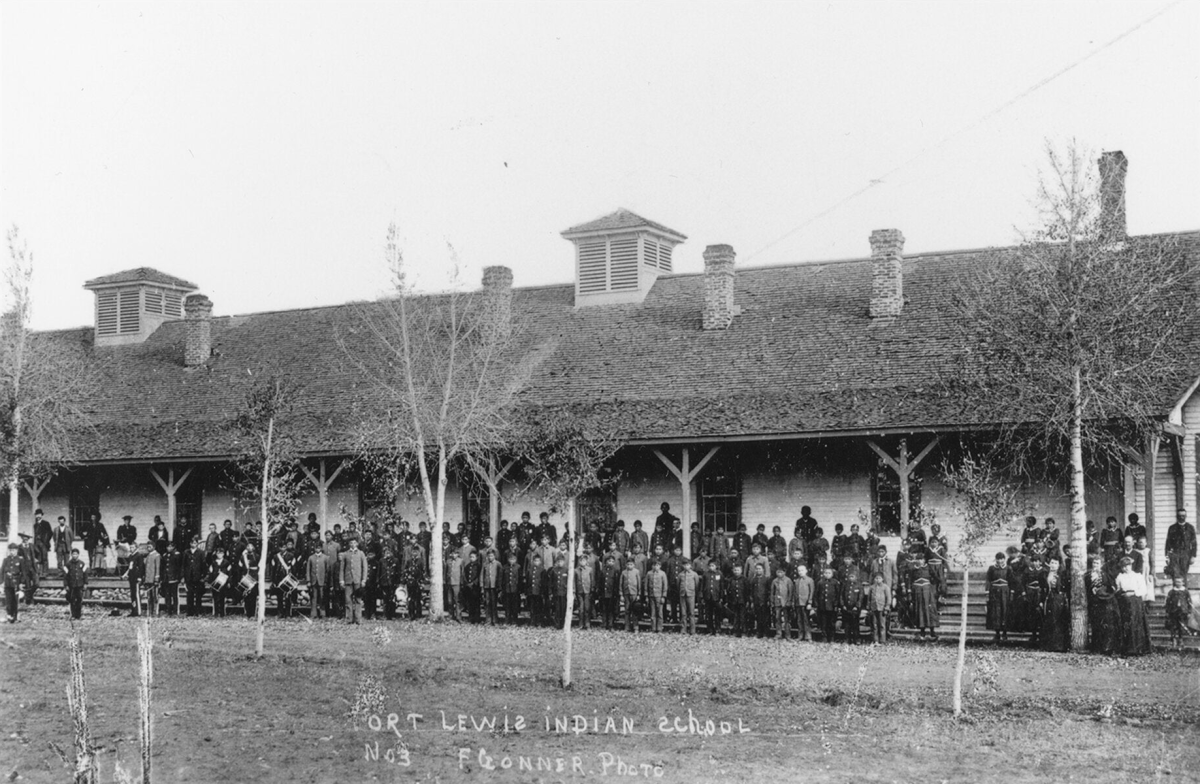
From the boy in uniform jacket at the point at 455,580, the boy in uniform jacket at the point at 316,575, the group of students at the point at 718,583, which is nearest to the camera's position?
the group of students at the point at 718,583

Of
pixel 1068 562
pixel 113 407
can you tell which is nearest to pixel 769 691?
pixel 1068 562

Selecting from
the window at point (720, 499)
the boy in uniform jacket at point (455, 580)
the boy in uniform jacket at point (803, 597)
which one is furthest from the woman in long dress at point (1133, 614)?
the boy in uniform jacket at point (455, 580)

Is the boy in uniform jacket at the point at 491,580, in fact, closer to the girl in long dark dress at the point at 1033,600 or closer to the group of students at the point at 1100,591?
the group of students at the point at 1100,591

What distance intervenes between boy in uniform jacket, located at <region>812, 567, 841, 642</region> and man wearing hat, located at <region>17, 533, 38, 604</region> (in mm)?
13059

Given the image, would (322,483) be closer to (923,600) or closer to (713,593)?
(713,593)

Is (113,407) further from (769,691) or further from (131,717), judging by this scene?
(769,691)

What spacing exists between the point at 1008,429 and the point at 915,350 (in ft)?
13.1

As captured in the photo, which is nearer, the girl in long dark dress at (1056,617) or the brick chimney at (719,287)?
the girl in long dark dress at (1056,617)

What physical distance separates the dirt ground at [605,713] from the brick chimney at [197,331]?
14724 mm

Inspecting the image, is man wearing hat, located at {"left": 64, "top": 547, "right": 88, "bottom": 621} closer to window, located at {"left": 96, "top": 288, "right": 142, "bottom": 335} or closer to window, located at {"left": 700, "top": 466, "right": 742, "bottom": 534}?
window, located at {"left": 700, "top": 466, "right": 742, "bottom": 534}

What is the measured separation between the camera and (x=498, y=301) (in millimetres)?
27531

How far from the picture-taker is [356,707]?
13.1 metres

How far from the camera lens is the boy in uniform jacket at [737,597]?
789 inches

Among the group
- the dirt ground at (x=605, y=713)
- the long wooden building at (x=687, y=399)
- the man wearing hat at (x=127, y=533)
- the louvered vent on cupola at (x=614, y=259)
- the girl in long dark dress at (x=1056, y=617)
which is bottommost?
the dirt ground at (x=605, y=713)
